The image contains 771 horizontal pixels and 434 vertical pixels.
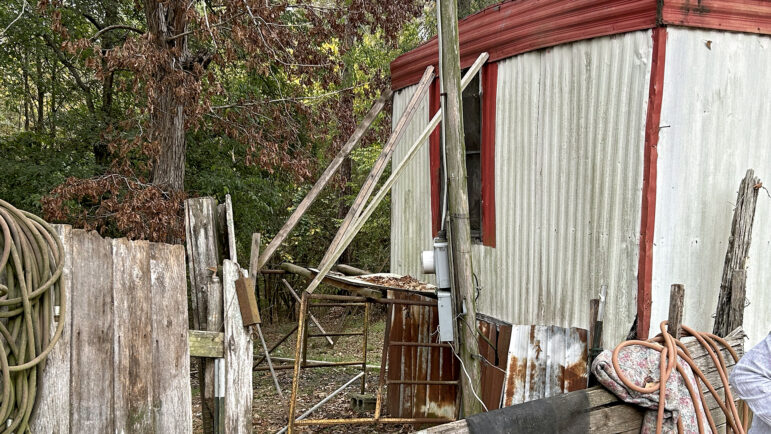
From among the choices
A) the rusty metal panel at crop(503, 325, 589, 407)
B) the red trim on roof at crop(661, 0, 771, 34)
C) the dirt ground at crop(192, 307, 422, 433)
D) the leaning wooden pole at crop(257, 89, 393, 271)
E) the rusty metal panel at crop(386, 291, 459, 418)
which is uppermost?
the red trim on roof at crop(661, 0, 771, 34)

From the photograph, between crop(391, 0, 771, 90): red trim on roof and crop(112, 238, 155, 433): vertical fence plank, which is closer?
crop(112, 238, 155, 433): vertical fence plank

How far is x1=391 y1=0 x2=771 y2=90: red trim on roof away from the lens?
16.3 feet

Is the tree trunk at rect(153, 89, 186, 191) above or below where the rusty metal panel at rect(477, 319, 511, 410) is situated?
above

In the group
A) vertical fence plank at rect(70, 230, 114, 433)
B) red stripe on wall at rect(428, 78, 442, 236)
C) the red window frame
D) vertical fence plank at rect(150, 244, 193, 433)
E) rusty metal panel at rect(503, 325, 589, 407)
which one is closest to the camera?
vertical fence plank at rect(70, 230, 114, 433)

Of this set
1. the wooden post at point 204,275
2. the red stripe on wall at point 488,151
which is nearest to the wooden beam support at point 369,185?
the red stripe on wall at point 488,151

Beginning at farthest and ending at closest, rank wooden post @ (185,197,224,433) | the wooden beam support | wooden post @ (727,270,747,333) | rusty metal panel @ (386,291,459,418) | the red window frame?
rusty metal panel @ (386,291,459,418)
the red window frame
the wooden beam support
wooden post @ (727,270,747,333)
wooden post @ (185,197,224,433)

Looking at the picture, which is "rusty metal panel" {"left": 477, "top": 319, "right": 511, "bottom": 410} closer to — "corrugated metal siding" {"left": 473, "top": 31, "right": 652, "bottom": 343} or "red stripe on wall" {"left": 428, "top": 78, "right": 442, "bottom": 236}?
"corrugated metal siding" {"left": 473, "top": 31, "right": 652, "bottom": 343}

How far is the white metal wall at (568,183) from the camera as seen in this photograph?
5176 mm

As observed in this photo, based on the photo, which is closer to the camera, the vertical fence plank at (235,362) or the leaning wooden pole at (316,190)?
the vertical fence plank at (235,362)

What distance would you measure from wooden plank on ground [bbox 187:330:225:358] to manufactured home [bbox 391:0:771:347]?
3.30m

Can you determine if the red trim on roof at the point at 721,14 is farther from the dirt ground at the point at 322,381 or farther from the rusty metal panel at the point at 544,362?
the dirt ground at the point at 322,381

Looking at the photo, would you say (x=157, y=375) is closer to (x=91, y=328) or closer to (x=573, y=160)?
(x=91, y=328)

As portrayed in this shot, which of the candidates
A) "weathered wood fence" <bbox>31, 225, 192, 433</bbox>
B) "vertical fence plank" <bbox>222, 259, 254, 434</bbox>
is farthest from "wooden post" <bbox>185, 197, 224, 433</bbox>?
"weathered wood fence" <bbox>31, 225, 192, 433</bbox>

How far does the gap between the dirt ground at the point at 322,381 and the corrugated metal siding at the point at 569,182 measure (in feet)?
9.63
